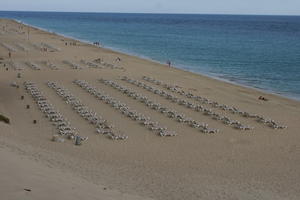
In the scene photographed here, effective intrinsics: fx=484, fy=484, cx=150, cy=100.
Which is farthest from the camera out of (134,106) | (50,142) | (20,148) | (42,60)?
(42,60)

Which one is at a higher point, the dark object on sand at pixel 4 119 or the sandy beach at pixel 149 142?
the sandy beach at pixel 149 142

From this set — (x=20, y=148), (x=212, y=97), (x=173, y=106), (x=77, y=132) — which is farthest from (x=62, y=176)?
(x=212, y=97)

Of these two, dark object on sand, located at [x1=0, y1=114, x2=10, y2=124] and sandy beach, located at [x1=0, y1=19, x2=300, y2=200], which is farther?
dark object on sand, located at [x1=0, y1=114, x2=10, y2=124]

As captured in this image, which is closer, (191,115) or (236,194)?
(236,194)

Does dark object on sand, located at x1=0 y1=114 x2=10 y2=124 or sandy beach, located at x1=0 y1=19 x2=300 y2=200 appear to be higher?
sandy beach, located at x1=0 y1=19 x2=300 y2=200

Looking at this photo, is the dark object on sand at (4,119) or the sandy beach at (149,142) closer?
the sandy beach at (149,142)

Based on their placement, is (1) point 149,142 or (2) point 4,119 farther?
(2) point 4,119

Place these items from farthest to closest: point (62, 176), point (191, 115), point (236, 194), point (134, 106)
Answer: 1. point (134, 106)
2. point (191, 115)
3. point (236, 194)
4. point (62, 176)

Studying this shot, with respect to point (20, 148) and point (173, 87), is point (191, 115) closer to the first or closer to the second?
point (173, 87)
